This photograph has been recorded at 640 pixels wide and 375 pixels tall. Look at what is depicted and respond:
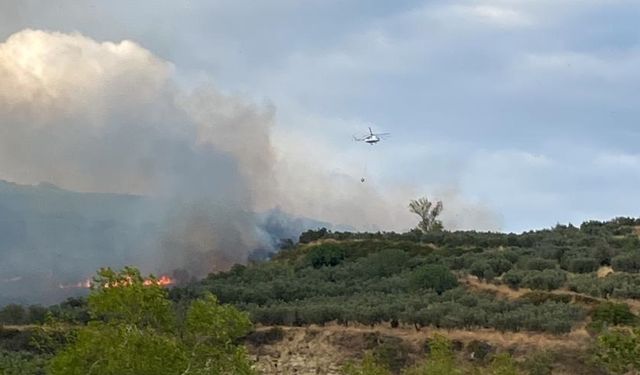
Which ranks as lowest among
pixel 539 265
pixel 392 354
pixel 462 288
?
pixel 392 354

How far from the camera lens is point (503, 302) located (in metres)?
55.0

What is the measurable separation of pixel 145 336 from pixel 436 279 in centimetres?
4362

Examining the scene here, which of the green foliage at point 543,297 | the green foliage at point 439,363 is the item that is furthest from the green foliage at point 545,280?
the green foliage at point 439,363

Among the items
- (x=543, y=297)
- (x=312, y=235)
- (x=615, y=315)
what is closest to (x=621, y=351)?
(x=615, y=315)

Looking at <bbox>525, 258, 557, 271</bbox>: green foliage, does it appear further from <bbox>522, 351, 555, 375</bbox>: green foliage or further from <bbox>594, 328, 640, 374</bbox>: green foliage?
<bbox>594, 328, 640, 374</bbox>: green foliage

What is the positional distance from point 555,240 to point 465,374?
47.6 metres

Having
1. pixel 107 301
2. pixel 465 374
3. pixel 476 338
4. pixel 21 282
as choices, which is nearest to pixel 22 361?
pixel 476 338

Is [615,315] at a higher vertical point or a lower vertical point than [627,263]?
lower

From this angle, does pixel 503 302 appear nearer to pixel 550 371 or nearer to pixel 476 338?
pixel 476 338

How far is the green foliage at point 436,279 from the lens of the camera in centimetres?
6328

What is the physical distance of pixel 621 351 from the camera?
38.8 meters

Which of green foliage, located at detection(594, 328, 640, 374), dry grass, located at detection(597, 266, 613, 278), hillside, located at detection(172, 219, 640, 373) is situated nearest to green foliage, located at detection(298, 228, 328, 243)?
hillside, located at detection(172, 219, 640, 373)

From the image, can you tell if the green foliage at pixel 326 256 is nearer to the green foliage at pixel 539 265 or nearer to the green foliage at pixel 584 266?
the green foliage at pixel 539 265

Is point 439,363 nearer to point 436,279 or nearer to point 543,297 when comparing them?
point 543,297
